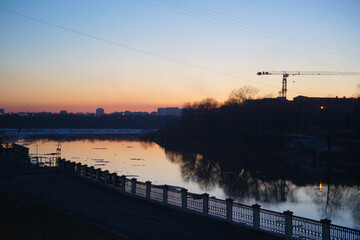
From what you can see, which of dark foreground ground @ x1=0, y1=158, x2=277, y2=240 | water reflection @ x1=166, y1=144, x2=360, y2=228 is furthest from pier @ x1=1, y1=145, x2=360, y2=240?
water reflection @ x1=166, y1=144, x2=360, y2=228

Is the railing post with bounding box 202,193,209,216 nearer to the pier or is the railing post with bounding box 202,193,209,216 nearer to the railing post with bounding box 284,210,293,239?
the pier

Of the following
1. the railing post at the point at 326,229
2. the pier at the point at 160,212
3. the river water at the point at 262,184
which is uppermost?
the railing post at the point at 326,229

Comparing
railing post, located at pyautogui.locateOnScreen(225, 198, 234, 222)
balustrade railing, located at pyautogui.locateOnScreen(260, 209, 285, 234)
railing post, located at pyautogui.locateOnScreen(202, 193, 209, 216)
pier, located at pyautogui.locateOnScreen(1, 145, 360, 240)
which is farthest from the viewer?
railing post, located at pyautogui.locateOnScreen(202, 193, 209, 216)

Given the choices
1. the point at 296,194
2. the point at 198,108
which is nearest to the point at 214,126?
the point at 198,108

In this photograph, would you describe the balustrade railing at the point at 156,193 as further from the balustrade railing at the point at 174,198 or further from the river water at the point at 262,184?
the river water at the point at 262,184

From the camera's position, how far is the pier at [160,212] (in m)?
17.7

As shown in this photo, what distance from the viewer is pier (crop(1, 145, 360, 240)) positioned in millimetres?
17734

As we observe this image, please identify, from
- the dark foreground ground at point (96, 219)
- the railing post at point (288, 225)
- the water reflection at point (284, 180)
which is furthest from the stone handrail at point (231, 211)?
the water reflection at point (284, 180)

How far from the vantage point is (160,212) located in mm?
22906

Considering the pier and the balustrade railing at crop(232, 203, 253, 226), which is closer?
the pier

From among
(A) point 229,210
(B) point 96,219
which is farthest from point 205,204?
(B) point 96,219

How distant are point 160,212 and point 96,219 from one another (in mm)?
4141

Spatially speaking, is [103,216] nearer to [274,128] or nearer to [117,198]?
[117,198]

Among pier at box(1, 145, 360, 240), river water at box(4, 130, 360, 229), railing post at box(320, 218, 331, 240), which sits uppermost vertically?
railing post at box(320, 218, 331, 240)
